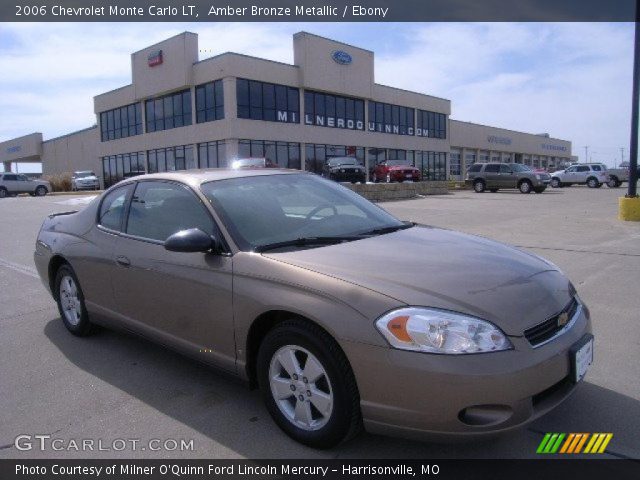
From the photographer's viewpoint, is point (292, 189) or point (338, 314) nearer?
point (338, 314)

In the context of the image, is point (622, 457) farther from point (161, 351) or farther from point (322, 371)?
point (161, 351)

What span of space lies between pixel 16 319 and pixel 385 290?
4434 mm

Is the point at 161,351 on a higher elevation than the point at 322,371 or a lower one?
lower

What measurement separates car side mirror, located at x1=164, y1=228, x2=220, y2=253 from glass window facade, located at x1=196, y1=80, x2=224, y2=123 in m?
33.2

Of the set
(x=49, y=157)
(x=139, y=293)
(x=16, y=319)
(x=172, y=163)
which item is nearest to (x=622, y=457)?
(x=139, y=293)

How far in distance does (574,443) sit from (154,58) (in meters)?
41.6

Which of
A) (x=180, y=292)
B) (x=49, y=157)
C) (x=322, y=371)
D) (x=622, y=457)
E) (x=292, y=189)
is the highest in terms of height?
(x=49, y=157)

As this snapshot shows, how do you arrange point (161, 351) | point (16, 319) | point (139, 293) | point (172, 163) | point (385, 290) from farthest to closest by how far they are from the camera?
1. point (172, 163)
2. point (16, 319)
3. point (161, 351)
4. point (139, 293)
5. point (385, 290)

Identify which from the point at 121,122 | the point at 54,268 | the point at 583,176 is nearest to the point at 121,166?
the point at 121,122

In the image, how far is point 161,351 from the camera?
4387 millimetres

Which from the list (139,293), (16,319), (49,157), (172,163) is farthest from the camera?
(49,157)

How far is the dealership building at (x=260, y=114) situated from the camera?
3538 cm

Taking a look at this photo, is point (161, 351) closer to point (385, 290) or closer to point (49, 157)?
point (385, 290)

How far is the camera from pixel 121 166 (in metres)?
45.5
